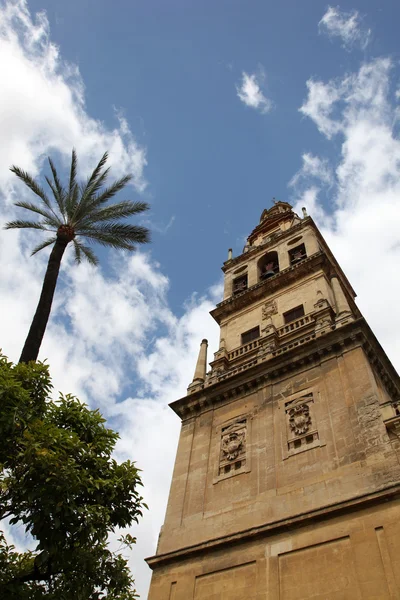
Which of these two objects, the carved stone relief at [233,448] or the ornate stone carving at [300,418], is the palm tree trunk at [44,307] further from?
the ornate stone carving at [300,418]

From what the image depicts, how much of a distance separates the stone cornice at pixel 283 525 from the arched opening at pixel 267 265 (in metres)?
18.2

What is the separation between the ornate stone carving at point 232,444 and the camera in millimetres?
19938

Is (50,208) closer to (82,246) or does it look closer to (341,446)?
(82,246)

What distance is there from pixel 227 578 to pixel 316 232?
23.1m

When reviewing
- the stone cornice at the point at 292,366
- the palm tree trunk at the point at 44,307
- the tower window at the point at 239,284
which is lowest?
the palm tree trunk at the point at 44,307

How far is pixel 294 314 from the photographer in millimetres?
26562

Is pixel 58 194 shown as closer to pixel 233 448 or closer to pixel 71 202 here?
pixel 71 202

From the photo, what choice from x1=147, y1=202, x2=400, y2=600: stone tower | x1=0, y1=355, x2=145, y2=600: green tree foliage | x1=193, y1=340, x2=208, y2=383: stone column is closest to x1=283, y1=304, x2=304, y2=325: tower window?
x1=147, y1=202, x2=400, y2=600: stone tower

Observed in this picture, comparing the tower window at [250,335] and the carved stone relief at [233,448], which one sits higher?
the tower window at [250,335]

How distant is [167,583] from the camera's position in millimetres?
17000

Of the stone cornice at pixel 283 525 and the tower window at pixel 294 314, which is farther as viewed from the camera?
the tower window at pixel 294 314

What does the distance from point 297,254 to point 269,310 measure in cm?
601

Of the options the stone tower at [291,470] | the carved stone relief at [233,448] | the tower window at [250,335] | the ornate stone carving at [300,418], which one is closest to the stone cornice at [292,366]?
the stone tower at [291,470]

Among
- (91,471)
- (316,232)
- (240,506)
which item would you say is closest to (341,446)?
(240,506)
